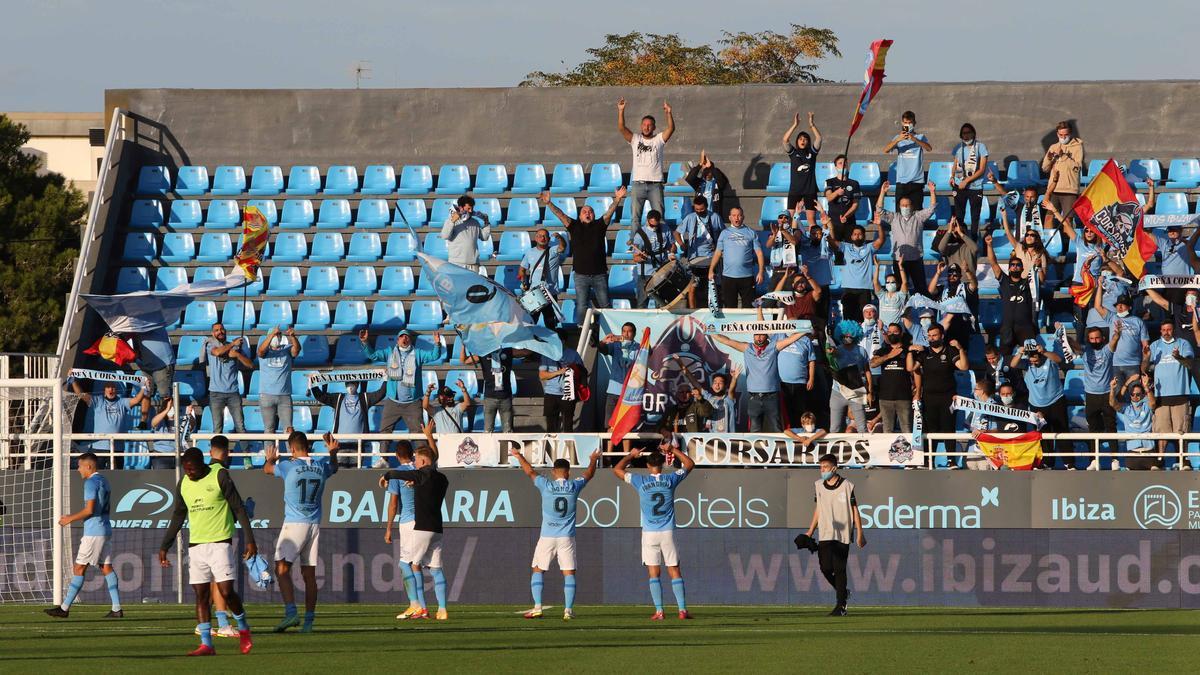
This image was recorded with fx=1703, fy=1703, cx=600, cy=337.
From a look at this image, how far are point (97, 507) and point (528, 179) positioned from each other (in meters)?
11.9

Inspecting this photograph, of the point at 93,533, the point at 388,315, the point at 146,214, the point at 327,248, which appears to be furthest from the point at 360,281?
the point at 93,533

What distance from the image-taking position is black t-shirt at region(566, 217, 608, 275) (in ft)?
85.1

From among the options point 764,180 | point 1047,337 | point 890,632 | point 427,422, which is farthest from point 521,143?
point 890,632

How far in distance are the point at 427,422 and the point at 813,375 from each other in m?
5.66

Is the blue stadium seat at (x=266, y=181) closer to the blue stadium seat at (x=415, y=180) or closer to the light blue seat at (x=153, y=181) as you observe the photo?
the light blue seat at (x=153, y=181)

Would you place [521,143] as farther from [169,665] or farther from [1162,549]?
[169,665]

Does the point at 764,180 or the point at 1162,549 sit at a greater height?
the point at 764,180

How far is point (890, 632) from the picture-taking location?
17172mm

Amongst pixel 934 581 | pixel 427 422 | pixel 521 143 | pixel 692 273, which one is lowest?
pixel 934 581

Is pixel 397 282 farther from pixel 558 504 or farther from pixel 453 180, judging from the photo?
pixel 558 504

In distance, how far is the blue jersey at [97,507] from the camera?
20672mm

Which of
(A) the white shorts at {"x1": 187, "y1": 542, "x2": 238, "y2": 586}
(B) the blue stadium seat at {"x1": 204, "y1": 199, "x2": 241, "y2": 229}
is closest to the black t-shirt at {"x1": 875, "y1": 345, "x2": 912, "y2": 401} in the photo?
(A) the white shorts at {"x1": 187, "y1": 542, "x2": 238, "y2": 586}

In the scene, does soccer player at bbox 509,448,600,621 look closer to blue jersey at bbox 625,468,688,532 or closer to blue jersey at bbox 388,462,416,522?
blue jersey at bbox 625,468,688,532

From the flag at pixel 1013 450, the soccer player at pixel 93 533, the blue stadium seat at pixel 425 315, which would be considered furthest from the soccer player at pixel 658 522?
the blue stadium seat at pixel 425 315
